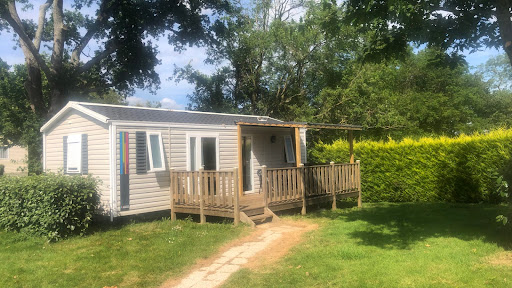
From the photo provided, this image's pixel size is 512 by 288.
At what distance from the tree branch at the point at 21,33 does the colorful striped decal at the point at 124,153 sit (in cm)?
1089

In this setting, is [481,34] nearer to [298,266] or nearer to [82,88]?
[298,266]

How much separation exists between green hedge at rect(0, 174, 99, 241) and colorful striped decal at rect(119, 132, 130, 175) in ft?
2.22

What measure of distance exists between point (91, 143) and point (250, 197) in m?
4.46

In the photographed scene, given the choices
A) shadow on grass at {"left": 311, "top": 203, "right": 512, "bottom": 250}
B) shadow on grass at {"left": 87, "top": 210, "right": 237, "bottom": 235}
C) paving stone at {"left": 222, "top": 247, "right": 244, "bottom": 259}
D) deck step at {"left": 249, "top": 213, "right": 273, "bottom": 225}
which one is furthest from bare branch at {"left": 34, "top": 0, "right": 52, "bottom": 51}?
paving stone at {"left": 222, "top": 247, "right": 244, "bottom": 259}

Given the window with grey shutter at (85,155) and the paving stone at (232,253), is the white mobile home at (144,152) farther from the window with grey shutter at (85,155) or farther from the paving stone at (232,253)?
the paving stone at (232,253)

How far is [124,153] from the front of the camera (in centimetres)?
914

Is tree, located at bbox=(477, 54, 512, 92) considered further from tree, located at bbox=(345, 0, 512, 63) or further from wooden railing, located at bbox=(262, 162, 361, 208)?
tree, located at bbox=(345, 0, 512, 63)

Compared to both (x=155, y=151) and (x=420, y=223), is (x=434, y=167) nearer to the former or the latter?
(x=420, y=223)

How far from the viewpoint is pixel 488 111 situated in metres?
31.2

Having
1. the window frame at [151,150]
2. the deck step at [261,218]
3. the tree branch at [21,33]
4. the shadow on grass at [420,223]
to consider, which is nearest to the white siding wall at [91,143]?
the window frame at [151,150]

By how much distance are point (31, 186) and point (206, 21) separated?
16.0 m

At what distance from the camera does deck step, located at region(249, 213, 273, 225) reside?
29.0 feet

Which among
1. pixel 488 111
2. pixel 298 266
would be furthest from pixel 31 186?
pixel 488 111

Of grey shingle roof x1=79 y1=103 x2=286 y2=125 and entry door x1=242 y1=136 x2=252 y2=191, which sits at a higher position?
Answer: grey shingle roof x1=79 y1=103 x2=286 y2=125
